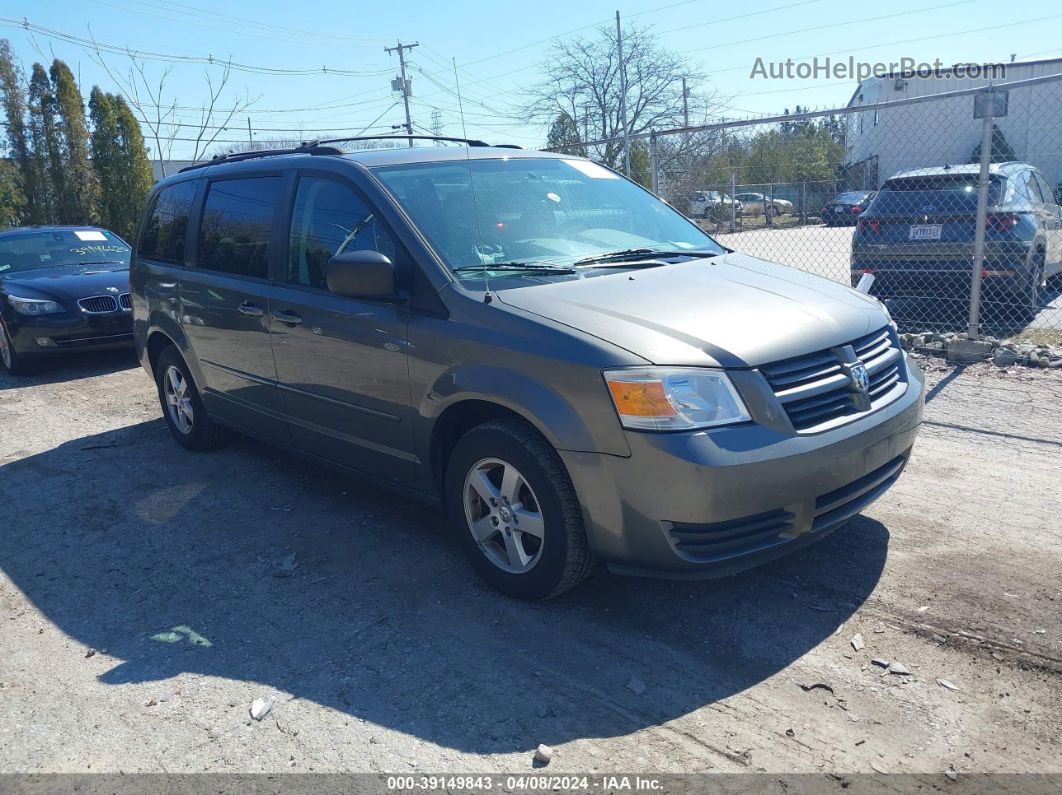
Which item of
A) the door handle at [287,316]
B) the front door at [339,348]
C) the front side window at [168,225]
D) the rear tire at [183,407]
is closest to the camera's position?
the front door at [339,348]

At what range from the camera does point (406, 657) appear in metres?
3.32

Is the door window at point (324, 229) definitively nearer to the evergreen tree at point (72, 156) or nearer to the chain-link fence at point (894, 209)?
the chain-link fence at point (894, 209)

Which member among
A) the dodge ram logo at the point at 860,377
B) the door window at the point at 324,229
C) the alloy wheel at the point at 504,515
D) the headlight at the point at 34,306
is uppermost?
the door window at the point at 324,229

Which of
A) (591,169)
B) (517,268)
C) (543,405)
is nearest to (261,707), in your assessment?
(543,405)

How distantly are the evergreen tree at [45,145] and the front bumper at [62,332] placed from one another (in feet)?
43.5

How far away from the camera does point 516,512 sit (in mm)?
3527

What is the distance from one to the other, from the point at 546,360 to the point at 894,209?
6620mm

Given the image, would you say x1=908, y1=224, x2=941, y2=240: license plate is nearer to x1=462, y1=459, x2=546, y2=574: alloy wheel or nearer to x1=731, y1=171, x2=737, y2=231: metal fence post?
x1=731, y1=171, x2=737, y2=231: metal fence post

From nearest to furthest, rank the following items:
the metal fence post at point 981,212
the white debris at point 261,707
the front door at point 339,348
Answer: the white debris at point 261,707 → the front door at point 339,348 → the metal fence post at point 981,212

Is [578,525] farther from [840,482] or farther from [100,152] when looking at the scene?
[100,152]

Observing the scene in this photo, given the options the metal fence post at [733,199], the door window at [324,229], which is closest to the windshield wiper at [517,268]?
the door window at [324,229]

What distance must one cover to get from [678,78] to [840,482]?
40146 mm

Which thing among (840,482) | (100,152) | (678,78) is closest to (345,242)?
(840,482)

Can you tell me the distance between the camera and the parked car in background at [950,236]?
800 cm
